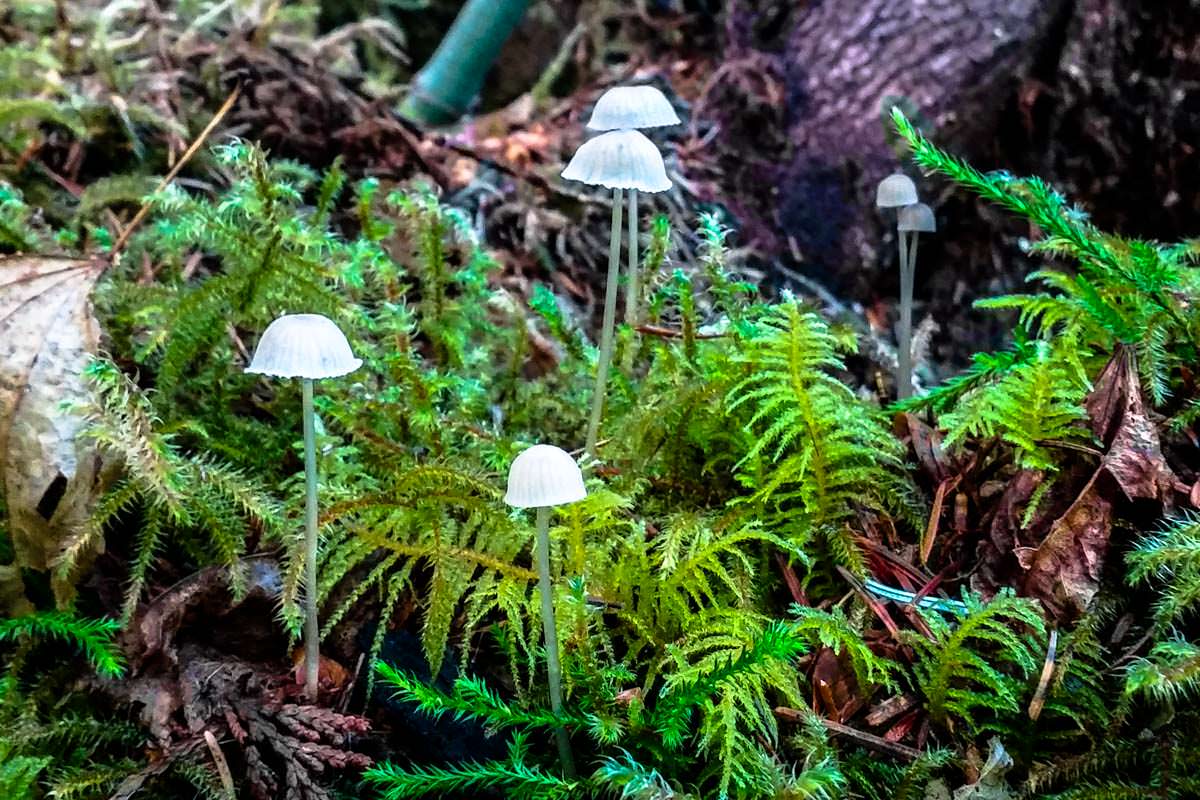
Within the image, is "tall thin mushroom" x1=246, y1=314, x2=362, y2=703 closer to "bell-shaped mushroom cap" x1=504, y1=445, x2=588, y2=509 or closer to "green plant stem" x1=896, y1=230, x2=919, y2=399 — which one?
"bell-shaped mushroom cap" x1=504, y1=445, x2=588, y2=509

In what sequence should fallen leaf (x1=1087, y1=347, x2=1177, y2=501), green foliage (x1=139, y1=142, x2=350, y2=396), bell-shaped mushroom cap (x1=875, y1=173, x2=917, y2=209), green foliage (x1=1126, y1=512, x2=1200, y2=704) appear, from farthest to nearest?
bell-shaped mushroom cap (x1=875, y1=173, x2=917, y2=209)
green foliage (x1=139, y1=142, x2=350, y2=396)
fallen leaf (x1=1087, y1=347, x2=1177, y2=501)
green foliage (x1=1126, y1=512, x2=1200, y2=704)

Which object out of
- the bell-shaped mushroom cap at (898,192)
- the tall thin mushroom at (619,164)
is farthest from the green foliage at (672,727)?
the bell-shaped mushroom cap at (898,192)

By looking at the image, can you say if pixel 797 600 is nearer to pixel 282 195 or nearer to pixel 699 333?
pixel 699 333

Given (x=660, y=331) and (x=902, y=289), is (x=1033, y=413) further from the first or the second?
(x=660, y=331)

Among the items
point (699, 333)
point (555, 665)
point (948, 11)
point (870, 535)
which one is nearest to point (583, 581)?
point (555, 665)

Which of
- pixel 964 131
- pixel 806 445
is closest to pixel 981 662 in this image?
pixel 806 445

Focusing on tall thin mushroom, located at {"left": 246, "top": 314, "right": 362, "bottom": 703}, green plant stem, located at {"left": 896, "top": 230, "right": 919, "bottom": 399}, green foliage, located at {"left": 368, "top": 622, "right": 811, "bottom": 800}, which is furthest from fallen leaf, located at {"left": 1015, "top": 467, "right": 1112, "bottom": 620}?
tall thin mushroom, located at {"left": 246, "top": 314, "right": 362, "bottom": 703}

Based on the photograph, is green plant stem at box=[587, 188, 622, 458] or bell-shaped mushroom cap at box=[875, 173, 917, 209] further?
bell-shaped mushroom cap at box=[875, 173, 917, 209]
